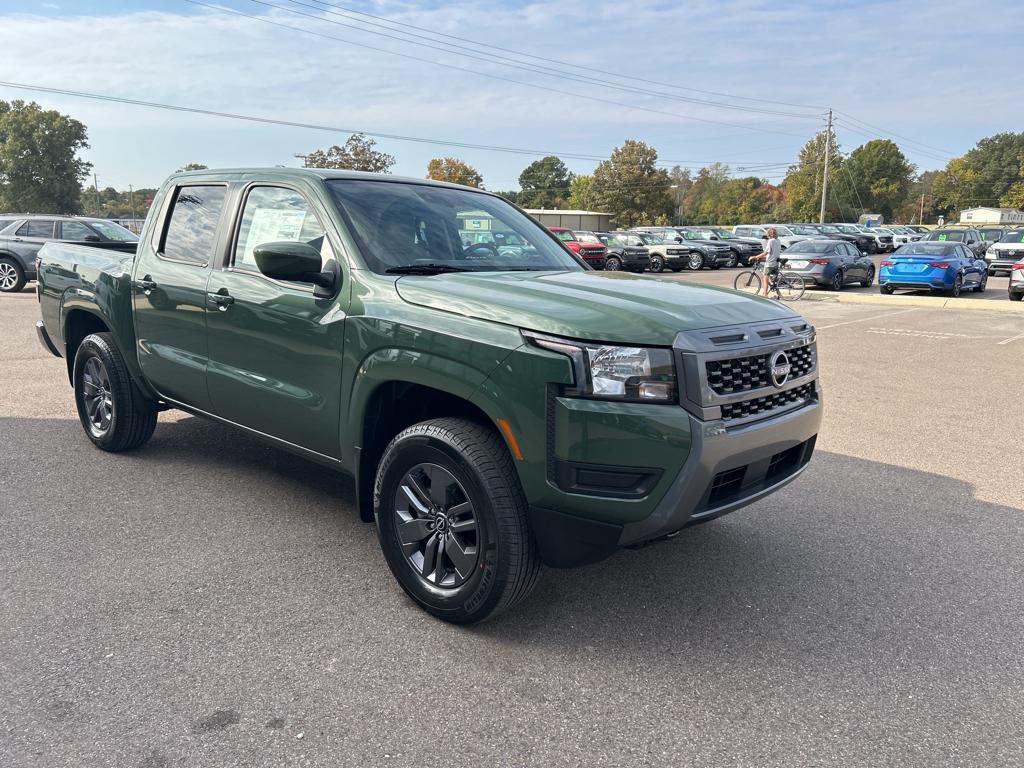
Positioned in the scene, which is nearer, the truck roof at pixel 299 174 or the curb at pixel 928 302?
the truck roof at pixel 299 174

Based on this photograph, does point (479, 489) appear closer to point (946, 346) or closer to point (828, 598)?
point (828, 598)

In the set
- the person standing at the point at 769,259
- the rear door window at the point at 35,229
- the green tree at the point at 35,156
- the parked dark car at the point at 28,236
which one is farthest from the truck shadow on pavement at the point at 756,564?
the green tree at the point at 35,156

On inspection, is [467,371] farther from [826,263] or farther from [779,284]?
[826,263]

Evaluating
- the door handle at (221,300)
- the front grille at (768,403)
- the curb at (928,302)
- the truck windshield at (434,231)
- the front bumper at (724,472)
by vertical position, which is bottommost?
the curb at (928,302)

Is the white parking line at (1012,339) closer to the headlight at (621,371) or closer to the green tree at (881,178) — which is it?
the headlight at (621,371)

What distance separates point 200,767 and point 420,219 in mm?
2643

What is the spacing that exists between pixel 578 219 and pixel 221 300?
257ft

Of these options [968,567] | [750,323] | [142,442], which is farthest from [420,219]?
[968,567]

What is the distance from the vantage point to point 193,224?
469 cm

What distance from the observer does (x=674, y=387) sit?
2852 mm

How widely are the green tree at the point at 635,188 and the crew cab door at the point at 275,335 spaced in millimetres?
84809

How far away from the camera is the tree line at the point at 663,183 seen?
68250 mm

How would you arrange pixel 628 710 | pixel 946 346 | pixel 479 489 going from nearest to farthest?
1. pixel 628 710
2. pixel 479 489
3. pixel 946 346

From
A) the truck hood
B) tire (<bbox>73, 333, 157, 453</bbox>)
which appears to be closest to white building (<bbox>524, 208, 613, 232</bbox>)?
tire (<bbox>73, 333, 157, 453</bbox>)
